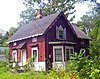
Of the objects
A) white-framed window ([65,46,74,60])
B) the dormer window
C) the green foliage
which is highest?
the dormer window

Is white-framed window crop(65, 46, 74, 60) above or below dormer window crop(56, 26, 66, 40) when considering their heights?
below

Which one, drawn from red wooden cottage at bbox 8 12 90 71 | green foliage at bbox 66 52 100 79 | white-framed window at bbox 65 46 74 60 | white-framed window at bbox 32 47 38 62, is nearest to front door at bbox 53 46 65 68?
red wooden cottage at bbox 8 12 90 71

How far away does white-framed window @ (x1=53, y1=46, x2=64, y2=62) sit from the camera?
2481 cm

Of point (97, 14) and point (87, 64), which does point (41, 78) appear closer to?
point (97, 14)

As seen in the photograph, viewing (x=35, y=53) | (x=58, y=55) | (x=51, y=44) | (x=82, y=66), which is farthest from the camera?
(x=35, y=53)

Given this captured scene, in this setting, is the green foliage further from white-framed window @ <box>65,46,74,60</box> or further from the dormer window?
the dormer window

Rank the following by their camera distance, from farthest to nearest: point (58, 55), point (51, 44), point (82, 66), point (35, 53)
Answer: point (35, 53) < point (58, 55) < point (51, 44) < point (82, 66)

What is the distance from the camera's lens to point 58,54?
2498 centimetres

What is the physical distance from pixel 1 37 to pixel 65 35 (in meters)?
38.9

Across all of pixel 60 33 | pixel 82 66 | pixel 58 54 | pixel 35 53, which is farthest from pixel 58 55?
pixel 82 66

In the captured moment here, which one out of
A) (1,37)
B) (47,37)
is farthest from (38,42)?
(1,37)

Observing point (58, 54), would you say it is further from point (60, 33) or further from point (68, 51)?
point (60, 33)

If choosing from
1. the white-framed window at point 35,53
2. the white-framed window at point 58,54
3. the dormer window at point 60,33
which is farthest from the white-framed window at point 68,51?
the white-framed window at point 35,53

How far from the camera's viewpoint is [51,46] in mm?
24844
